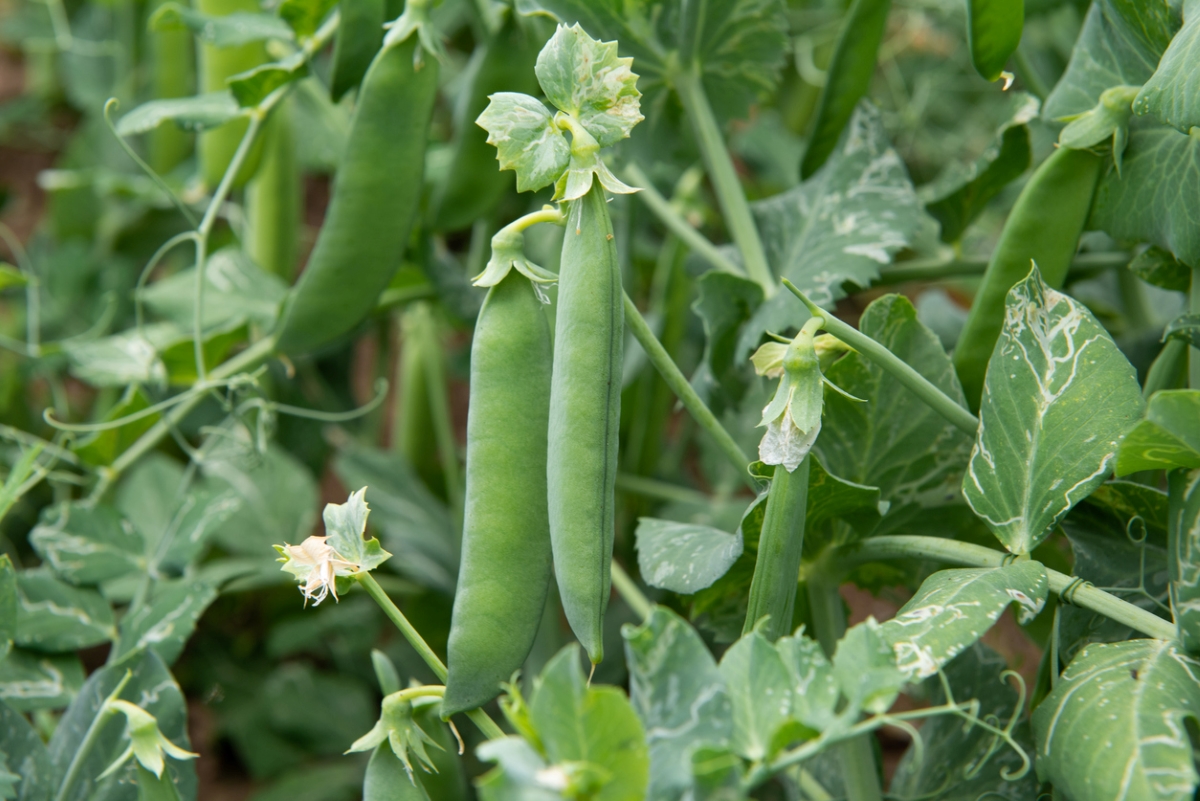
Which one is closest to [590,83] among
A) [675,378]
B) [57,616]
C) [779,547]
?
[675,378]

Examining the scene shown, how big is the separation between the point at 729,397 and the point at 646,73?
0.98ft

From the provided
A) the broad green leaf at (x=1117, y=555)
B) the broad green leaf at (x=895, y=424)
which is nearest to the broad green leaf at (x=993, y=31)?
the broad green leaf at (x=895, y=424)

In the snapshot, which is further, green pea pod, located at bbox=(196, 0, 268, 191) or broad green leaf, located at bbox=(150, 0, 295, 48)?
green pea pod, located at bbox=(196, 0, 268, 191)

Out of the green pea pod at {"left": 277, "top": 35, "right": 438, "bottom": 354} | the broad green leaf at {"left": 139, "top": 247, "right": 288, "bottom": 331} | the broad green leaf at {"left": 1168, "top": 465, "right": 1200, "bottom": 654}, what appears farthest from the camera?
the broad green leaf at {"left": 139, "top": 247, "right": 288, "bottom": 331}

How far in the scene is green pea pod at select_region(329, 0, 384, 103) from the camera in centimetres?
82

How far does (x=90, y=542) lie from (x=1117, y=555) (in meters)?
0.86

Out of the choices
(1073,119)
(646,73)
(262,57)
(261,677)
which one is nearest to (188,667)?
(261,677)

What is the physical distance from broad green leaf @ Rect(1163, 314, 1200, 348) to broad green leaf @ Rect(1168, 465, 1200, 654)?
0.10 meters

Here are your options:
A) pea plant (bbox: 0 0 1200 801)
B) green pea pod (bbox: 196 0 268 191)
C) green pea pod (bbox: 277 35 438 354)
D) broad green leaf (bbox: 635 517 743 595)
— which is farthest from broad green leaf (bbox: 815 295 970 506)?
green pea pod (bbox: 196 0 268 191)

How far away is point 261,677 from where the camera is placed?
4.28 feet

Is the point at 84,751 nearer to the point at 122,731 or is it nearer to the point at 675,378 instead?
the point at 122,731

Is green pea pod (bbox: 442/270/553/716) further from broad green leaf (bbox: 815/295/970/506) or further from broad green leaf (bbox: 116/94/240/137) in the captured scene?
broad green leaf (bbox: 116/94/240/137)

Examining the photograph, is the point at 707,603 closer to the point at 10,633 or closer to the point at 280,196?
the point at 10,633

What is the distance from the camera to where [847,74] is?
2.94 feet
